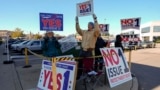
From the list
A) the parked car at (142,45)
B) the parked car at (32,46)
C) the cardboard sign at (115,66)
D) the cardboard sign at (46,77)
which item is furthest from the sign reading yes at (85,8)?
the parked car at (142,45)

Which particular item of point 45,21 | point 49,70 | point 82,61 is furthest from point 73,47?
point 49,70

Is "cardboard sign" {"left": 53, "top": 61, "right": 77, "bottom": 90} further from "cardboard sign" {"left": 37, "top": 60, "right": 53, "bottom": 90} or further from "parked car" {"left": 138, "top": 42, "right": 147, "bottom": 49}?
"parked car" {"left": 138, "top": 42, "right": 147, "bottom": 49}

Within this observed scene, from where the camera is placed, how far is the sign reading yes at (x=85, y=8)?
6615mm

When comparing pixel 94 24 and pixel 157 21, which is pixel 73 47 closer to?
pixel 94 24

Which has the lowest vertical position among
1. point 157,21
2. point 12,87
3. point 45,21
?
point 12,87

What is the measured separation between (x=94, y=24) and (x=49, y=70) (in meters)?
2.05

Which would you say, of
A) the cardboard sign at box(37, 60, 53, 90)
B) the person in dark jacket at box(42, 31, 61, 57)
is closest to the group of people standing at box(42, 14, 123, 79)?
the person in dark jacket at box(42, 31, 61, 57)

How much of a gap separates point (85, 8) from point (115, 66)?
2116 mm

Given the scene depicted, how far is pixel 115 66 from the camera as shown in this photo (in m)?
6.20

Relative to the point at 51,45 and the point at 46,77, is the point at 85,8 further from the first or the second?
the point at 46,77

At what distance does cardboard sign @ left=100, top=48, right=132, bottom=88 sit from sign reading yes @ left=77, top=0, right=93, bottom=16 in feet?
4.77

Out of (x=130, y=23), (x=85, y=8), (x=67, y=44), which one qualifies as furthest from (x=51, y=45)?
(x=130, y=23)

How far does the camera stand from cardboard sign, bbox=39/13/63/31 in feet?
32.1

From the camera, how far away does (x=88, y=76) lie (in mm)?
6332
